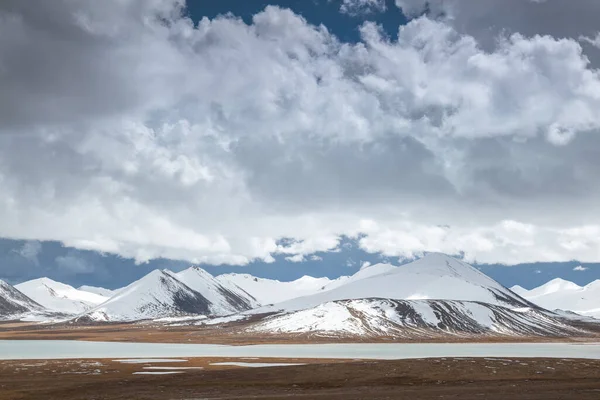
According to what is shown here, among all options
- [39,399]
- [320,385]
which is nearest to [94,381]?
[39,399]

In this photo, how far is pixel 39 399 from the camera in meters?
64.3

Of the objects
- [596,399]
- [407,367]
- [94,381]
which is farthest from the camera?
[407,367]

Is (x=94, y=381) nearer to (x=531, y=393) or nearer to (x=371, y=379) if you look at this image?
(x=371, y=379)

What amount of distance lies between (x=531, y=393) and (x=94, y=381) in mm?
52050

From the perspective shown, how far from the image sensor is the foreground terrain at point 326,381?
214 feet

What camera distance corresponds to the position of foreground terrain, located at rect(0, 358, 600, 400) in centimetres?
6525

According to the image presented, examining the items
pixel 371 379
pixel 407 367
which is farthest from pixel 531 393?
pixel 407 367

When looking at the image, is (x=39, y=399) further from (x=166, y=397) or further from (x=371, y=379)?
(x=371, y=379)

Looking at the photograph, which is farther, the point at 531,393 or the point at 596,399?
the point at 531,393

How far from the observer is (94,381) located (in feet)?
269

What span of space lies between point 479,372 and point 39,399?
180 feet

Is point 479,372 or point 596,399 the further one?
point 479,372

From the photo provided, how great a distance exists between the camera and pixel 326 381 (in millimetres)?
79375

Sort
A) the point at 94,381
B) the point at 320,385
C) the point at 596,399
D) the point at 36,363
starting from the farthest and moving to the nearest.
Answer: the point at 36,363
the point at 94,381
the point at 320,385
the point at 596,399
